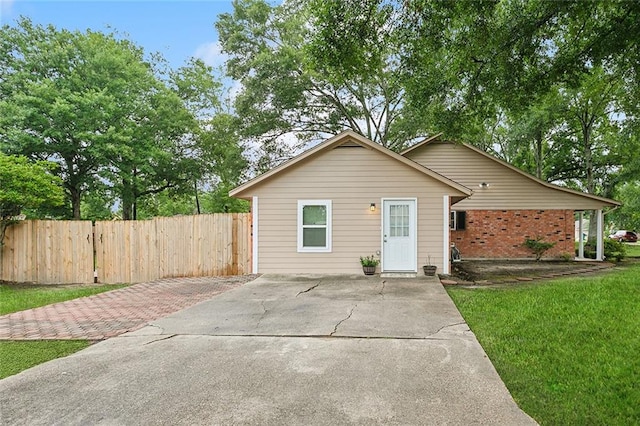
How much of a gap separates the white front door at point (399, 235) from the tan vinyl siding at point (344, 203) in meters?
0.17

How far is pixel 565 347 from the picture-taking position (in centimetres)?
426

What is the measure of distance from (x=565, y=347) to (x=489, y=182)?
11796 millimetres

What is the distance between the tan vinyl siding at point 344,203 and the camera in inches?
390

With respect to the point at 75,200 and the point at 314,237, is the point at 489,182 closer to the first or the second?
the point at 314,237

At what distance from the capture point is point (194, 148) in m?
22.2

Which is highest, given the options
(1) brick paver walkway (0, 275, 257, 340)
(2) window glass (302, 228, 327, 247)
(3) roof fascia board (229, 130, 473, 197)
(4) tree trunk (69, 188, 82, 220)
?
(3) roof fascia board (229, 130, 473, 197)

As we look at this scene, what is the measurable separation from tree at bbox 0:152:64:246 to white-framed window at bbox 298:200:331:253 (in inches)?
284

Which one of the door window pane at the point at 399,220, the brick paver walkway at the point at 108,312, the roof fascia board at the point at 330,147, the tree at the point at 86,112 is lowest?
the brick paver walkway at the point at 108,312

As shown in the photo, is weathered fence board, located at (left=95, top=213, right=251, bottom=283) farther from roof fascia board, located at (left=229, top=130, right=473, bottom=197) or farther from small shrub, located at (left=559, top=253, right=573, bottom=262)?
small shrub, located at (left=559, top=253, right=573, bottom=262)

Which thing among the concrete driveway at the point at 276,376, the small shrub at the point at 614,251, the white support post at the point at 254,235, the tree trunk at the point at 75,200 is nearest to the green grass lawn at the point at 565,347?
the concrete driveway at the point at 276,376

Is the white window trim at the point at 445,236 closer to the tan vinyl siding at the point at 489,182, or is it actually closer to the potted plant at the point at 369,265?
the potted plant at the point at 369,265

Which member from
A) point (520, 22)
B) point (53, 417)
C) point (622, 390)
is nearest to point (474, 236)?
point (520, 22)

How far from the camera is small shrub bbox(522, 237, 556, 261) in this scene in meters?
14.4

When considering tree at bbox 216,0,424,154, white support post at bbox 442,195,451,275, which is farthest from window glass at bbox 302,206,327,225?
tree at bbox 216,0,424,154
